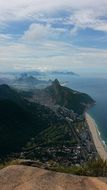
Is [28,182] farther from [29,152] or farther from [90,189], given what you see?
[29,152]

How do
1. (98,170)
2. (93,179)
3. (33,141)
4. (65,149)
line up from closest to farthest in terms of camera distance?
(93,179), (98,170), (65,149), (33,141)

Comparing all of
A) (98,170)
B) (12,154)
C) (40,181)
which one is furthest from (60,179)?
(12,154)

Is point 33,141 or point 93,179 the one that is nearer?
point 93,179

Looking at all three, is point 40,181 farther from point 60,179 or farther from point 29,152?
point 29,152

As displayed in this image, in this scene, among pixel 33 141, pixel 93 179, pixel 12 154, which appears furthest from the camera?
pixel 33 141

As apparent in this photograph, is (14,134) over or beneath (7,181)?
beneath

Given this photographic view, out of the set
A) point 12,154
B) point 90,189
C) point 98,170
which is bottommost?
point 12,154
